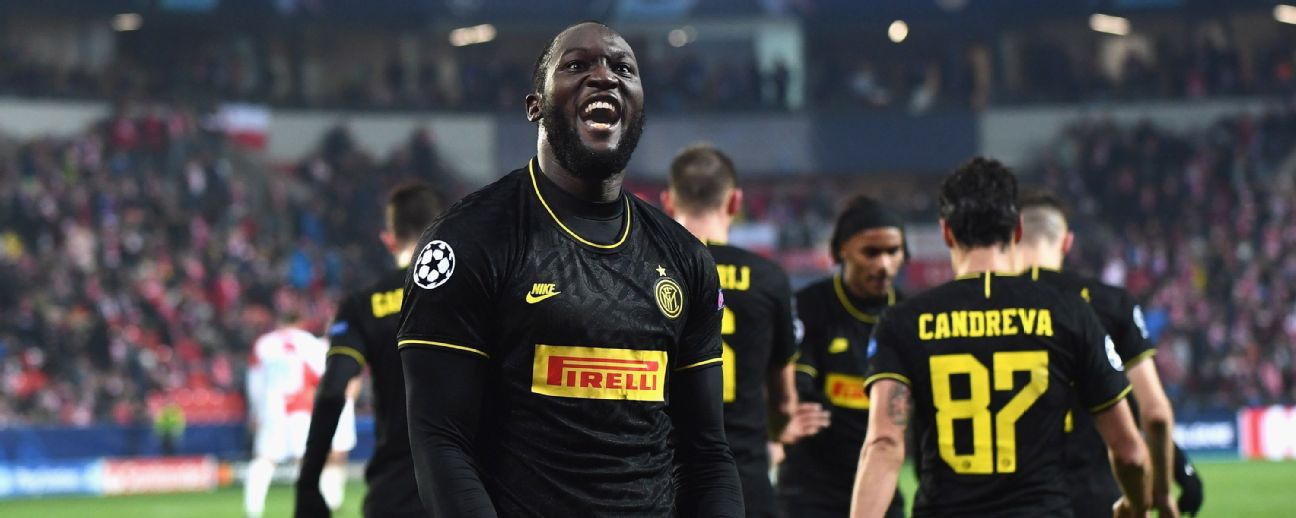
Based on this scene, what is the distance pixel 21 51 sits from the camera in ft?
112

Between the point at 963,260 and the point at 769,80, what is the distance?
35.0m

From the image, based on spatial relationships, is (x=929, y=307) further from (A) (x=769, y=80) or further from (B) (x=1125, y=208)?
(A) (x=769, y=80)

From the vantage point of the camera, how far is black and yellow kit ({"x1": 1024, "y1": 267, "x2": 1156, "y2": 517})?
19.5ft

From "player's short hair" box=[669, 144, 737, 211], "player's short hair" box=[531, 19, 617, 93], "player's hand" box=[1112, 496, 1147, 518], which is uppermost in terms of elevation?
"player's short hair" box=[531, 19, 617, 93]

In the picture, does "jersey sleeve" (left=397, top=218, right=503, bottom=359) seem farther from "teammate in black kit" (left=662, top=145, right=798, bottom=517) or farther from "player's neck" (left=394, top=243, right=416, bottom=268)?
"player's neck" (left=394, top=243, right=416, bottom=268)

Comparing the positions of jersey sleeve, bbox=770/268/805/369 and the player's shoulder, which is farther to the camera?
the player's shoulder

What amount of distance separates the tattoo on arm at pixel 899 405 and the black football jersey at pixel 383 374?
1.82m

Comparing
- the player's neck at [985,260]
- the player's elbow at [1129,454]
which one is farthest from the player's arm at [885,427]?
the player's elbow at [1129,454]

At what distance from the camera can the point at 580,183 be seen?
140 inches

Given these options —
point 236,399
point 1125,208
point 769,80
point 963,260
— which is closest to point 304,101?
point 769,80

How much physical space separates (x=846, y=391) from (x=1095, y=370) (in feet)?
6.42

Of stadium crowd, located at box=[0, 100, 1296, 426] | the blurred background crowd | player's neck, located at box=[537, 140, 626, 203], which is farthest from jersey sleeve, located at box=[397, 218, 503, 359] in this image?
stadium crowd, located at box=[0, 100, 1296, 426]

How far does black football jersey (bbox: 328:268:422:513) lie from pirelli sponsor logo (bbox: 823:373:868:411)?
1.95m

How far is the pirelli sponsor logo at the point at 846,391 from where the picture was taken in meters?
6.86
